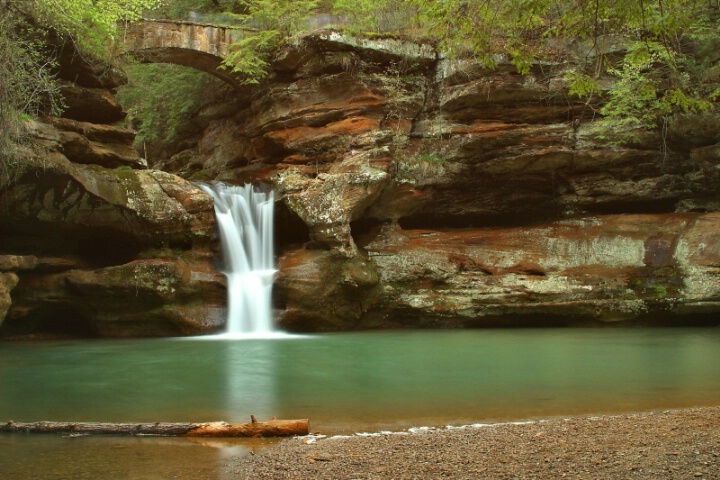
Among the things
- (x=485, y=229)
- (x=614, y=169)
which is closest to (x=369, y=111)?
(x=485, y=229)

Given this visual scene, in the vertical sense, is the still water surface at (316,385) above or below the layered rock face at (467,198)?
below

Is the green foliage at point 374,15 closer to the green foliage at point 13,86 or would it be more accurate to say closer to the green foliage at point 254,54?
the green foliage at point 254,54

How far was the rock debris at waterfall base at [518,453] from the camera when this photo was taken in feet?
12.3

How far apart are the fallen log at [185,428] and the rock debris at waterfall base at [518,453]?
10.0 inches

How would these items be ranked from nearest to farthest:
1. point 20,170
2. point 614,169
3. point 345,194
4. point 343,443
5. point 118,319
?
point 343,443 → point 20,170 → point 118,319 → point 345,194 → point 614,169

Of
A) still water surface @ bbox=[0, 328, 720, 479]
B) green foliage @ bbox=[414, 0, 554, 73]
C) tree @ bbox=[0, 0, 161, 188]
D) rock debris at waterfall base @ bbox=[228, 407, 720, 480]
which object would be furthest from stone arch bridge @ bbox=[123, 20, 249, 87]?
rock debris at waterfall base @ bbox=[228, 407, 720, 480]

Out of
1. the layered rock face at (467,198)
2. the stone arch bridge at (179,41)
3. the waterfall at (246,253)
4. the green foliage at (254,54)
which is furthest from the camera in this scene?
the green foliage at (254,54)

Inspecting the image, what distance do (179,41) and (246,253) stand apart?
6.55m

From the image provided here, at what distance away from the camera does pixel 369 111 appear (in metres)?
17.9

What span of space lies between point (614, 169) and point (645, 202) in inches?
58.4

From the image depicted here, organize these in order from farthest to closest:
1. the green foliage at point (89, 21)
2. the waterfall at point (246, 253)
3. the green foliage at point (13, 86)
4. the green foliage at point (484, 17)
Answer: the waterfall at point (246, 253) < the green foliage at point (89, 21) < the green foliage at point (13, 86) < the green foliage at point (484, 17)

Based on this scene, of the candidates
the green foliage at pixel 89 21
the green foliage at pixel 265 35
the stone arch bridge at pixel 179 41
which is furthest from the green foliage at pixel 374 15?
the green foliage at pixel 89 21

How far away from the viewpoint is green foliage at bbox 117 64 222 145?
72.7 feet

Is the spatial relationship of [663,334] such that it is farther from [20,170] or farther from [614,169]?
[20,170]
